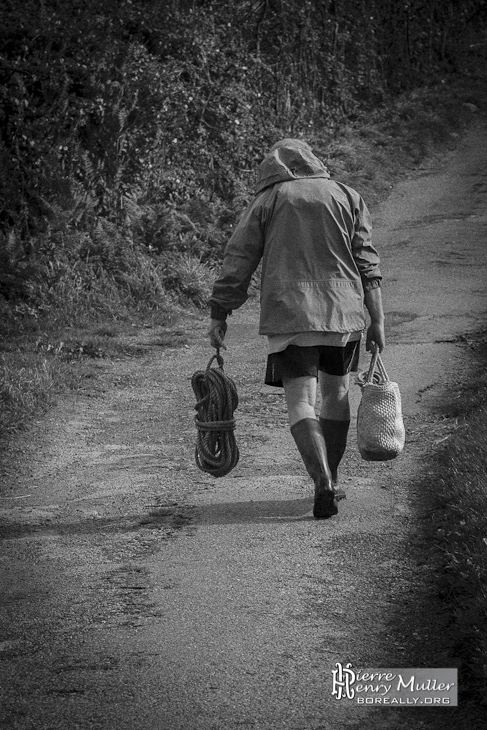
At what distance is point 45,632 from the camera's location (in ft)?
12.5

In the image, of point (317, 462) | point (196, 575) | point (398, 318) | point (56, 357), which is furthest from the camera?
point (398, 318)

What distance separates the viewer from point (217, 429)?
5.28 meters

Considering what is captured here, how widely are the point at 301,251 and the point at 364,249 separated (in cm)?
38

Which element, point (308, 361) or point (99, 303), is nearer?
point (308, 361)

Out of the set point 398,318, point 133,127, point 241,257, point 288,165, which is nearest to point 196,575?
point 241,257

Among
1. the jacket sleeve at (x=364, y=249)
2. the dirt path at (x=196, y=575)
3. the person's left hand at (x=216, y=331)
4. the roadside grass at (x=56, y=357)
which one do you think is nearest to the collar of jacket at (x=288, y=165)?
the jacket sleeve at (x=364, y=249)

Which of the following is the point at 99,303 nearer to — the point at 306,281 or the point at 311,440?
the point at 306,281

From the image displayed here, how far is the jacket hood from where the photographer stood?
507 cm

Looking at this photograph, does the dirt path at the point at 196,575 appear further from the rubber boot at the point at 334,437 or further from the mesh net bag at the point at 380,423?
the mesh net bag at the point at 380,423

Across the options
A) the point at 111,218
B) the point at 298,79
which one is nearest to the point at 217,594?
the point at 111,218

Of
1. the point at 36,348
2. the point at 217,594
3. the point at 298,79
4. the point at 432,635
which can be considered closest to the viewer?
the point at 432,635

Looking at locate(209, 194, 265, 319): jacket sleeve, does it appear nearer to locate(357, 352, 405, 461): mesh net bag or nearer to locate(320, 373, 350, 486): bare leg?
locate(320, 373, 350, 486): bare leg

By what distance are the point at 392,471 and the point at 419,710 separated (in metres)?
2.73

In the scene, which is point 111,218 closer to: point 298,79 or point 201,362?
point 201,362
